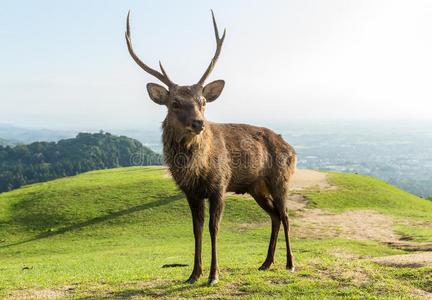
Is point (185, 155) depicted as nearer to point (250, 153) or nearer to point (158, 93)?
point (158, 93)

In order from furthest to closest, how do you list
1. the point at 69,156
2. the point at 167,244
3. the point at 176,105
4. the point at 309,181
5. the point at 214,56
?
the point at 69,156 → the point at 309,181 → the point at 167,244 → the point at 214,56 → the point at 176,105

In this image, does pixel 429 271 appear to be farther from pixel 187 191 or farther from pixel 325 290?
pixel 187 191

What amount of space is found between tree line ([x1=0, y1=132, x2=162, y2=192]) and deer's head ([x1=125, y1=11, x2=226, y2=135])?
12844 cm

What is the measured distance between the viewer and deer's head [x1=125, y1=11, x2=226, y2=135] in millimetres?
9023

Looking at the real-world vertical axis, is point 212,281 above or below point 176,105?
below

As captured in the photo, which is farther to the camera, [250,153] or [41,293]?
[250,153]

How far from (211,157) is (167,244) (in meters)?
19.5

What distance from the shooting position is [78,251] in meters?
28.0

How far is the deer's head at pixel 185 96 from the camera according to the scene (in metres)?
9.02

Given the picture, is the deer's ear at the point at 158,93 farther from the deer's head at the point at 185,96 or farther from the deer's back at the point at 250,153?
the deer's back at the point at 250,153

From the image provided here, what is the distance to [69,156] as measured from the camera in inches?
6501

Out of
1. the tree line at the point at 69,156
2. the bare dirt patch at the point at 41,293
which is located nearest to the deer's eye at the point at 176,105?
the bare dirt patch at the point at 41,293

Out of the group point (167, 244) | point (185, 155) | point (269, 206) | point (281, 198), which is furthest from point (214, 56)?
point (167, 244)

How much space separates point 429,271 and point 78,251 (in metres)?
22.9
